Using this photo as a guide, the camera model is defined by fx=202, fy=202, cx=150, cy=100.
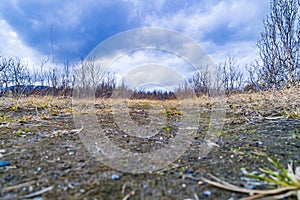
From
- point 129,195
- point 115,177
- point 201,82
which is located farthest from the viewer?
point 201,82

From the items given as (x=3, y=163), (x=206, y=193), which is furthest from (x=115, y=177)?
(x=3, y=163)

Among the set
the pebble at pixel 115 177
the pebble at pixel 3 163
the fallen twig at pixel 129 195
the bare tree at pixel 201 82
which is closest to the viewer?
the fallen twig at pixel 129 195

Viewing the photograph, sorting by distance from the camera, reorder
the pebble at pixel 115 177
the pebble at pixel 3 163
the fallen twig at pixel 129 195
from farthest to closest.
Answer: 1. the pebble at pixel 3 163
2. the pebble at pixel 115 177
3. the fallen twig at pixel 129 195

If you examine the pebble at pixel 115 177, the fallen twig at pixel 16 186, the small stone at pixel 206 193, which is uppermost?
the pebble at pixel 115 177

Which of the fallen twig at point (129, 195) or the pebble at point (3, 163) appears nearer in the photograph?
the fallen twig at point (129, 195)

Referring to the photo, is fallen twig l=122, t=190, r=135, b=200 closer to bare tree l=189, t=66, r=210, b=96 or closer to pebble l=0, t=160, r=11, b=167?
pebble l=0, t=160, r=11, b=167

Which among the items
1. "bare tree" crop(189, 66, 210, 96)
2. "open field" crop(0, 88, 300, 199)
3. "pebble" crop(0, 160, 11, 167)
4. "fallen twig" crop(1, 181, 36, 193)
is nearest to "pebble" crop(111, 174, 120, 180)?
"open field" crop(0, 88, 300, 199)

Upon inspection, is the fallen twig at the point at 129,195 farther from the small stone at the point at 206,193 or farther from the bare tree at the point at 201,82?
the bare tree at the point at 201,82

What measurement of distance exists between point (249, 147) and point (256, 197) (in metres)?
0.77

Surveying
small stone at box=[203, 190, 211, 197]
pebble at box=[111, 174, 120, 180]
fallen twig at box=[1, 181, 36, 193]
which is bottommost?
fallen twig at box=[1, 181, 36, 193]

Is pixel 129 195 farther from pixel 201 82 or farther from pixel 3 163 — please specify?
pixel 201 82

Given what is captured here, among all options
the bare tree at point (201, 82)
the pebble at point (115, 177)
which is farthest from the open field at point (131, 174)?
the bare tree at point (201, 82)

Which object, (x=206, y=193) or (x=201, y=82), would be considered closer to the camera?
(x=206, y=193)

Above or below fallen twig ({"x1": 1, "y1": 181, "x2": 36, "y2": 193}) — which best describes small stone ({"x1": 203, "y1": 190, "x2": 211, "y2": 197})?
above
